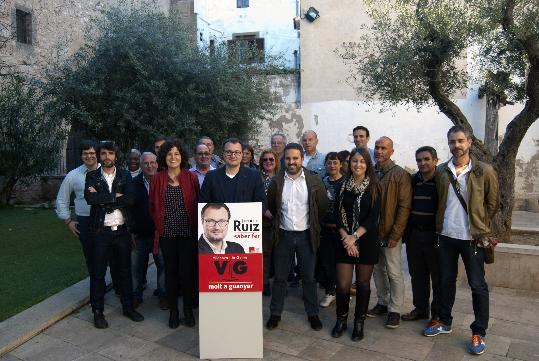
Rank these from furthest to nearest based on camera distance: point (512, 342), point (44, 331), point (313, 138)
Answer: point (313, 138)
point (44, 331)
point (512, 342)

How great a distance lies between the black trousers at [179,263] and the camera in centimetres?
470

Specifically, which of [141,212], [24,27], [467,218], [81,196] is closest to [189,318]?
[141,212]

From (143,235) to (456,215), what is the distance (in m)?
3.35

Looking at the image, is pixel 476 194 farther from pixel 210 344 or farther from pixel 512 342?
pixel 210 344

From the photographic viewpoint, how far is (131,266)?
519 centimetres

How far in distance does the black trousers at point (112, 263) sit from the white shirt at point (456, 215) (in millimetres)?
3190

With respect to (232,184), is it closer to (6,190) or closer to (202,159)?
(202,159)

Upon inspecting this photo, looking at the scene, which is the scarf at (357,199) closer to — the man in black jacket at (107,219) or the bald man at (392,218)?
the bald man at (392,218)

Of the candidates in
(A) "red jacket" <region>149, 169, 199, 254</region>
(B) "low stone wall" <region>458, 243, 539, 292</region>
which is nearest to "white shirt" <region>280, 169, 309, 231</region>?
(A) "red jacket" <region>149, 169, 199, 254</region>

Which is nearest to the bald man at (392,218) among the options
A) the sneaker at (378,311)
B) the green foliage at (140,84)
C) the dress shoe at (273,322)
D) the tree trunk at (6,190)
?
the sneaker at (378,311)

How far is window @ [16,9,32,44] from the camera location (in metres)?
15.2

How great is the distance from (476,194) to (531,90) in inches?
129

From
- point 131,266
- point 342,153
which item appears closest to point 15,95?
point 131,266

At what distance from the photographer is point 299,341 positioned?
4.44m
